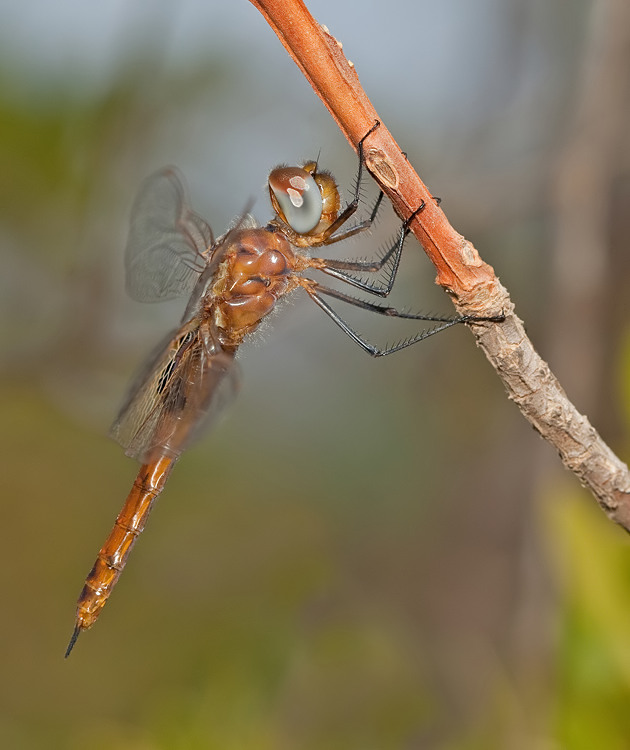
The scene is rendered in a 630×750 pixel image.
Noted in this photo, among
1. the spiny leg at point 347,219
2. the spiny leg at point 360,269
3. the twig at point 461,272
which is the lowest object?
the twig at point 461,272

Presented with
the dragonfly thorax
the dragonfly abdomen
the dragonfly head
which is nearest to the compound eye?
the dragonfly head

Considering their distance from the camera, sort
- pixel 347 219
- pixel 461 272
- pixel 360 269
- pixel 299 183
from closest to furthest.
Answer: pixel 461 272 < pixel 299 183 < pixel 347 219 < pixel 360 269

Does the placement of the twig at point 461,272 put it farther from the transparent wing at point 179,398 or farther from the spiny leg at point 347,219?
the transparent wing at point 179,398

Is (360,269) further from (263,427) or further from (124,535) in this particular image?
(263,427)

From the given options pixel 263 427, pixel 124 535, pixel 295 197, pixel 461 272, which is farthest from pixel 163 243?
pixel 263 427

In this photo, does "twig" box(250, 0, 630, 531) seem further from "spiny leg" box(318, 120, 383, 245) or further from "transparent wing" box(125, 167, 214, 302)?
"transparent wing" box(125, 167, 214, 302)

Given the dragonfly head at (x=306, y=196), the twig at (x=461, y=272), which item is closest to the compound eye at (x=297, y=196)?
the dragonfly head at (x=306, y=196)
